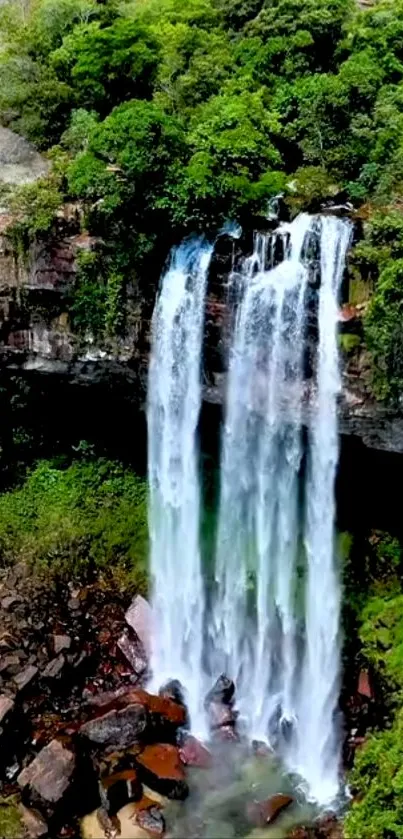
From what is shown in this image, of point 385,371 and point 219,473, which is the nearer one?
point 385,371

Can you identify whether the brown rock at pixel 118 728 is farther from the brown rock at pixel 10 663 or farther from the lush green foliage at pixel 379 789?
the lush green foliage at pixel 379 789

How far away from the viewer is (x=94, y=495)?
19391 millimetres

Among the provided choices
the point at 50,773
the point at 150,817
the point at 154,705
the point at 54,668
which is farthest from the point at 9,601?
the point at 150,817

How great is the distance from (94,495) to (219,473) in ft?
9.88

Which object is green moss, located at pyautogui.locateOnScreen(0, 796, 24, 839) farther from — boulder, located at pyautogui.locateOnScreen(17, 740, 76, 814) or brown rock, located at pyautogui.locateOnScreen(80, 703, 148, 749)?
brown rock, located at pyautogui.locateOnScreen(80, 703, 148, 749)

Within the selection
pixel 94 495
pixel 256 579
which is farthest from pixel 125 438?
pixel 256 579

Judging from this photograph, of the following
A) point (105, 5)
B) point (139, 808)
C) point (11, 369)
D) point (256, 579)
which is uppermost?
point (105, 5)

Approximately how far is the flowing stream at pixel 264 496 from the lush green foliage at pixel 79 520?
844mm

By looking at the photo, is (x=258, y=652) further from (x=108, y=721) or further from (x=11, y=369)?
(x=11, y=369)

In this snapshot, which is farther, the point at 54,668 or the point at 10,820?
the point at 54,668

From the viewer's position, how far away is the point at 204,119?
1809 cm

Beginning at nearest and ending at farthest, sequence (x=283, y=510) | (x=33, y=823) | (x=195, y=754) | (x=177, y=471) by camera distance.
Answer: (x=33, y=823) → (x=195, y=754) → (x=283, y=510) → (x=177, y=471)

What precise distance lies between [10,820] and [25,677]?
2828 millimetres

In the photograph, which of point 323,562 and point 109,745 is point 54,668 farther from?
point 323,562
